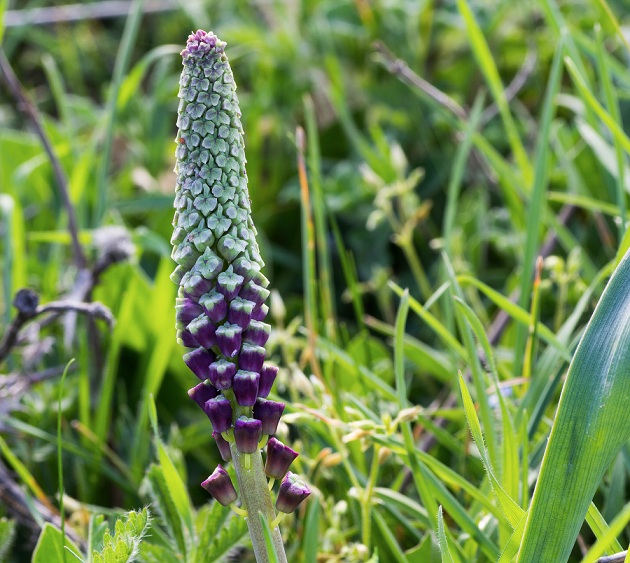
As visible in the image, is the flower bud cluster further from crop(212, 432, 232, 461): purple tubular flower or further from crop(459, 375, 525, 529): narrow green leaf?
crop(459, 375, 525, 529): narrow green leaf

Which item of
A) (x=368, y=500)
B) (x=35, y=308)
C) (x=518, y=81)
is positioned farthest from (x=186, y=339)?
(x=518, y=81)

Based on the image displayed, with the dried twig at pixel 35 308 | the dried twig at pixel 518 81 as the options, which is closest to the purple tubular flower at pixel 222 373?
the dried twig at pixel 35 308

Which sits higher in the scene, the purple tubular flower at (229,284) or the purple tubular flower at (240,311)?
the purple tubular flower at (229,284)

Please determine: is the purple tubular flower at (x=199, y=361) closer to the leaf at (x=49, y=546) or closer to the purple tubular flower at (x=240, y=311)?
the purple tubular flower at (x=240, y=311)

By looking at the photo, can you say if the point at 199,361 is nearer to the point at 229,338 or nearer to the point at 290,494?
the point at 229,338

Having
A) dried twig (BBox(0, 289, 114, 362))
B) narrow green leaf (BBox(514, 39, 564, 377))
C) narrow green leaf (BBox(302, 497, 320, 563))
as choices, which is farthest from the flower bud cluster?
narrow green leaf (BBox(514, 39, 564, 377))

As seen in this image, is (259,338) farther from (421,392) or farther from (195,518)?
(421,392)

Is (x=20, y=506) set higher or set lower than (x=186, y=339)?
lower
